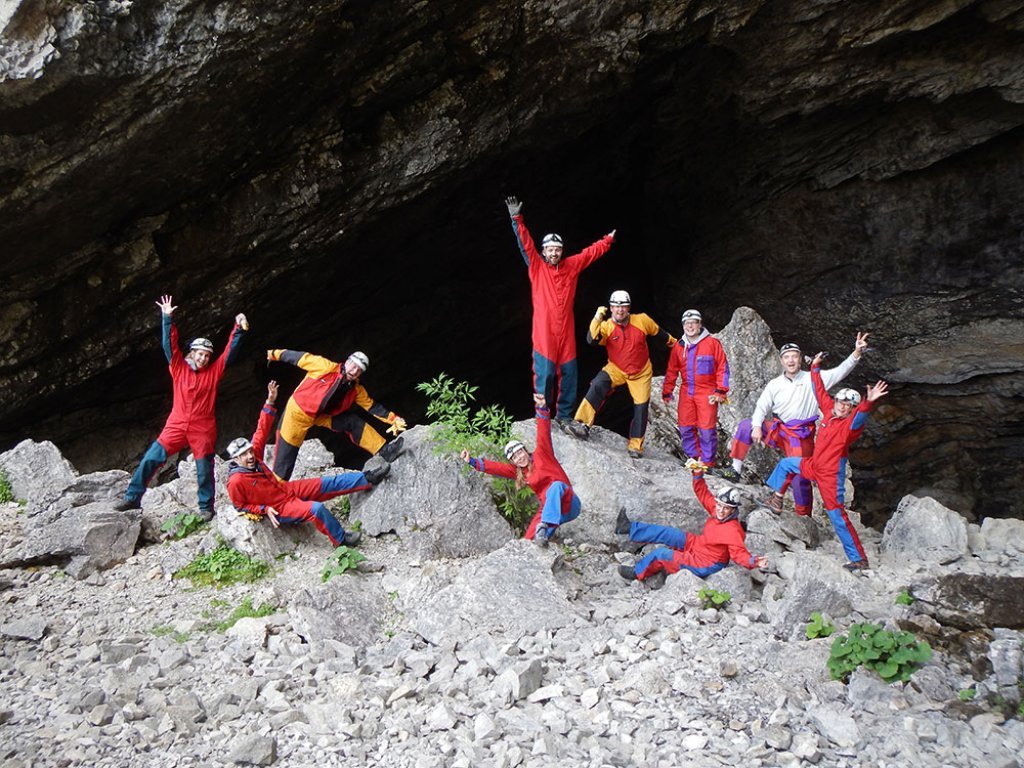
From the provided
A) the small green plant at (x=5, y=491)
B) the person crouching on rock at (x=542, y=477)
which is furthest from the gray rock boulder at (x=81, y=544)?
the person crouching on rock at (x=542, y=477)

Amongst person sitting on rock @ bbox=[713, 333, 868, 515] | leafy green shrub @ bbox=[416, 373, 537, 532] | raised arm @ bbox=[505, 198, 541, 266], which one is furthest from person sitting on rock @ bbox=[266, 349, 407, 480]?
person sitting on rock @ bbox=[713, 333, 868, 515]

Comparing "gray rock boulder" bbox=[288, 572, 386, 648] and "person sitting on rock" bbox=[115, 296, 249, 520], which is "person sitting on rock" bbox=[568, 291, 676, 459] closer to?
"gray rock boulder" bbox=[288, 572, 386, 648]

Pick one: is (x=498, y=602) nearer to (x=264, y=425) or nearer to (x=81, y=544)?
(x=264, y=425)

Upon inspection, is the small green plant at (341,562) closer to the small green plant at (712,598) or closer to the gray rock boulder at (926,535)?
the small green plant at (712,598)

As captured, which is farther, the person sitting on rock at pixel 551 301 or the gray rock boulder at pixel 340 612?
the person sitting on rock at pixel 551 301

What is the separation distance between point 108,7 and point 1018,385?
11.7 m

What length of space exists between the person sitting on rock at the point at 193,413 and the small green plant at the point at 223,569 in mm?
743

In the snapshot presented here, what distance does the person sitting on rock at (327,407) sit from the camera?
260 inches

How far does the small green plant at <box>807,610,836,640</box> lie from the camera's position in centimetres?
459

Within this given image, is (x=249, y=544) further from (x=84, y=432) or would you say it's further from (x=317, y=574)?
(x=84, y=432)

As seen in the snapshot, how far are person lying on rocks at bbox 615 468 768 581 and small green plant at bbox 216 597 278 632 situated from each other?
8.31 feet

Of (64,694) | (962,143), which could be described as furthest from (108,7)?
(962,143)

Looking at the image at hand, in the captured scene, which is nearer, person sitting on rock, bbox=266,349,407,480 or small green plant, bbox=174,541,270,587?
small green plant, bbox=174,541,270,587

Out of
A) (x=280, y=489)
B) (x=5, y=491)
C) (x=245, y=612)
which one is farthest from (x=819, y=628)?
(x=5, y=491)
